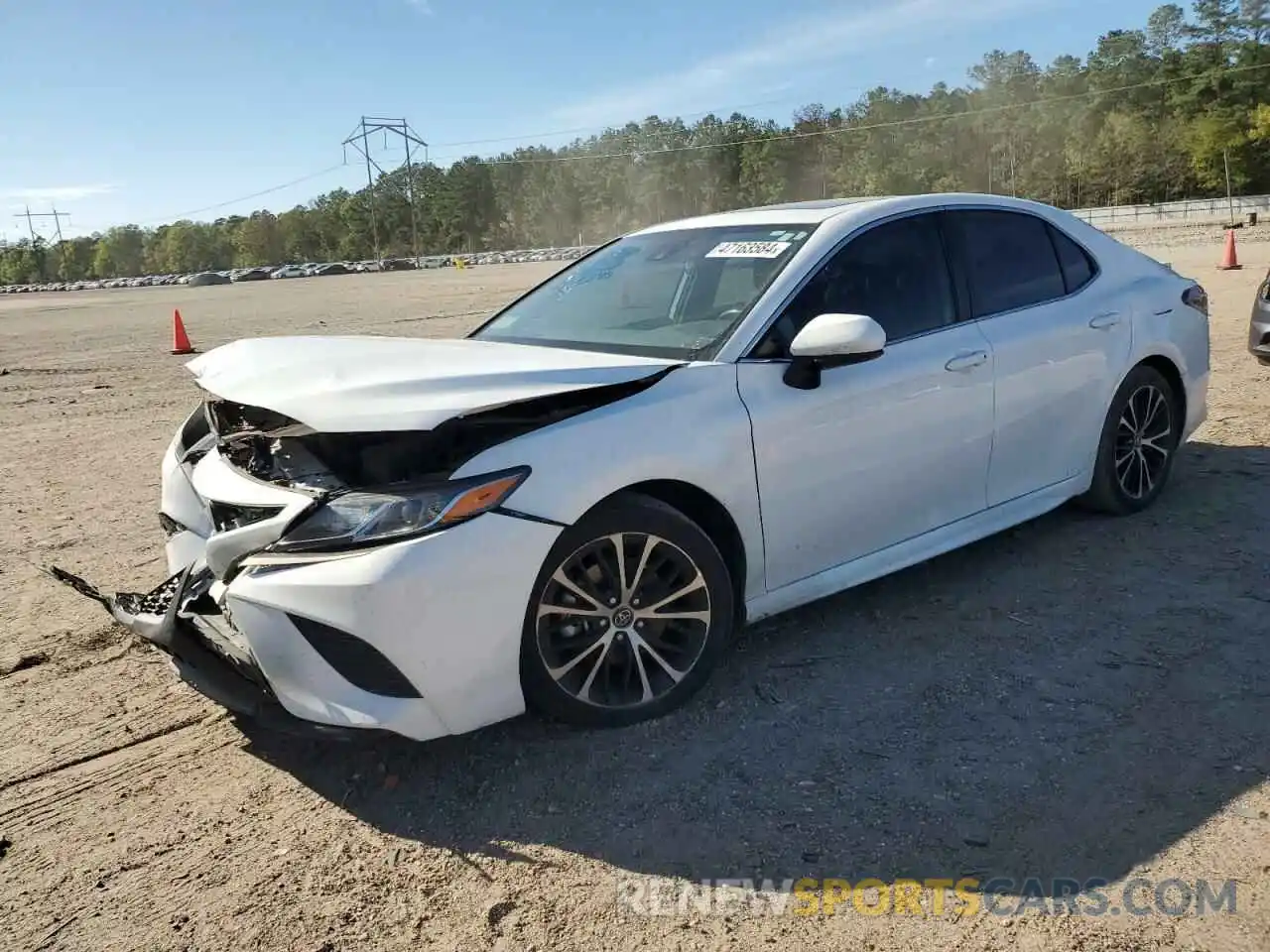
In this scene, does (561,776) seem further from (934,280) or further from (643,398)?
(934,280)

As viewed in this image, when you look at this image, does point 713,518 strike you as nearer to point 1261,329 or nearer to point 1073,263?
point 1073,263

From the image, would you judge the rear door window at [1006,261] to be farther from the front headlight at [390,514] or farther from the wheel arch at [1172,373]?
the front headlight at [390,514]

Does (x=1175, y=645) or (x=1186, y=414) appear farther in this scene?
(x=1186, y=414)

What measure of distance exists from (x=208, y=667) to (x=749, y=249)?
2463mm

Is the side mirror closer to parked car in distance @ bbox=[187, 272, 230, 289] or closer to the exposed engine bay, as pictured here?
the exposed engine bay

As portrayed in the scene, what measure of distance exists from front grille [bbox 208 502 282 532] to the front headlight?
0.20m

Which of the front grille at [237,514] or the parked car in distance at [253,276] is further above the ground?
the parked car in distance at [253,276]

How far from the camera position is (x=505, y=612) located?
2.94 metres

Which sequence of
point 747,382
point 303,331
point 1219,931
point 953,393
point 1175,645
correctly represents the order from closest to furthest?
point 1219,931
point 747,382
point 1175,645
point 953,393
point 303,331

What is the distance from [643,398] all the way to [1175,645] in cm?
215

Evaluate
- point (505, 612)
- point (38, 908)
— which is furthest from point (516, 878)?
point (38, 908)

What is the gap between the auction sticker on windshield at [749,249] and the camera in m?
3.97

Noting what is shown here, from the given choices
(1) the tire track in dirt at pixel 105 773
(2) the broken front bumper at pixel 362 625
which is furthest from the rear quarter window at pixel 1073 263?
(1) the tire track in dirt at pixel 105 773

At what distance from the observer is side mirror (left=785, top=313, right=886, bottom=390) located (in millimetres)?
3434
